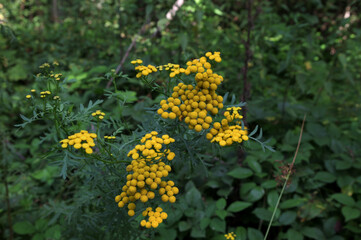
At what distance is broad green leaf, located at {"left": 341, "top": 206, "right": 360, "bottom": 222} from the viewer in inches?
75.6

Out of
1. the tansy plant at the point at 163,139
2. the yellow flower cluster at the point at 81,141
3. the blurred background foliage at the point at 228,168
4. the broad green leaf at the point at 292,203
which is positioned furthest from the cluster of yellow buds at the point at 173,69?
the broad green leaf at the point at 292,203

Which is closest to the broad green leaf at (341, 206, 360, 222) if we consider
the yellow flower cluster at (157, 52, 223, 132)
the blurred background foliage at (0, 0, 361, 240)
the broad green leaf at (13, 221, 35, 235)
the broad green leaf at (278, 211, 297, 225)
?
the blurred background foliage at (0, 0, 361, 240)

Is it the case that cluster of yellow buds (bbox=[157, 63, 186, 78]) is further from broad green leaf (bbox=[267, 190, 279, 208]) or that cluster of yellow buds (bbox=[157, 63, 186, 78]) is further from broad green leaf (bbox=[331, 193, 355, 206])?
broad green leaf (bbox=[331, 193, 355, 206])

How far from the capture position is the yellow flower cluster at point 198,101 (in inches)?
42.6

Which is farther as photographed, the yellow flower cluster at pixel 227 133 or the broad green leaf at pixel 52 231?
the broad green leaf at pixel 52 231

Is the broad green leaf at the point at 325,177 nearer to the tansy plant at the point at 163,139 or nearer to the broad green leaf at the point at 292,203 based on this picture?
the broad green leaf at the point at 292,203

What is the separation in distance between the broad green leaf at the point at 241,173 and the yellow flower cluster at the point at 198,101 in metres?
1.21

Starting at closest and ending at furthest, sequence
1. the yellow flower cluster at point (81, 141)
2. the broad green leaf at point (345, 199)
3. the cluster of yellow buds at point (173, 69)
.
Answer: the yellow flower cluster at point (81, 141)
the cluster of yellow buds at point (173, 69)
the broad green leaf at point (345, 199)

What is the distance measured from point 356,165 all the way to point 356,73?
6.89ft

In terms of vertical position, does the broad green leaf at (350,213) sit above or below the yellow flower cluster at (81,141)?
below

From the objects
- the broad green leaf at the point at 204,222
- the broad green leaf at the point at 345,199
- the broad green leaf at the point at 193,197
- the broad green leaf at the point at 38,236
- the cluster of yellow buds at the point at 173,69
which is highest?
the cluster of yellow buds at the point at 173,69

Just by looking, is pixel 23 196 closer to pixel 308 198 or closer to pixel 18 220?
pixel 18 220

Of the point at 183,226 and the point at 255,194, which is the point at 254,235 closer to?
the point at 255,194

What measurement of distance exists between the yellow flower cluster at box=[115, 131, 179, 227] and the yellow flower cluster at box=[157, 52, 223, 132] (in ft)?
0.37
